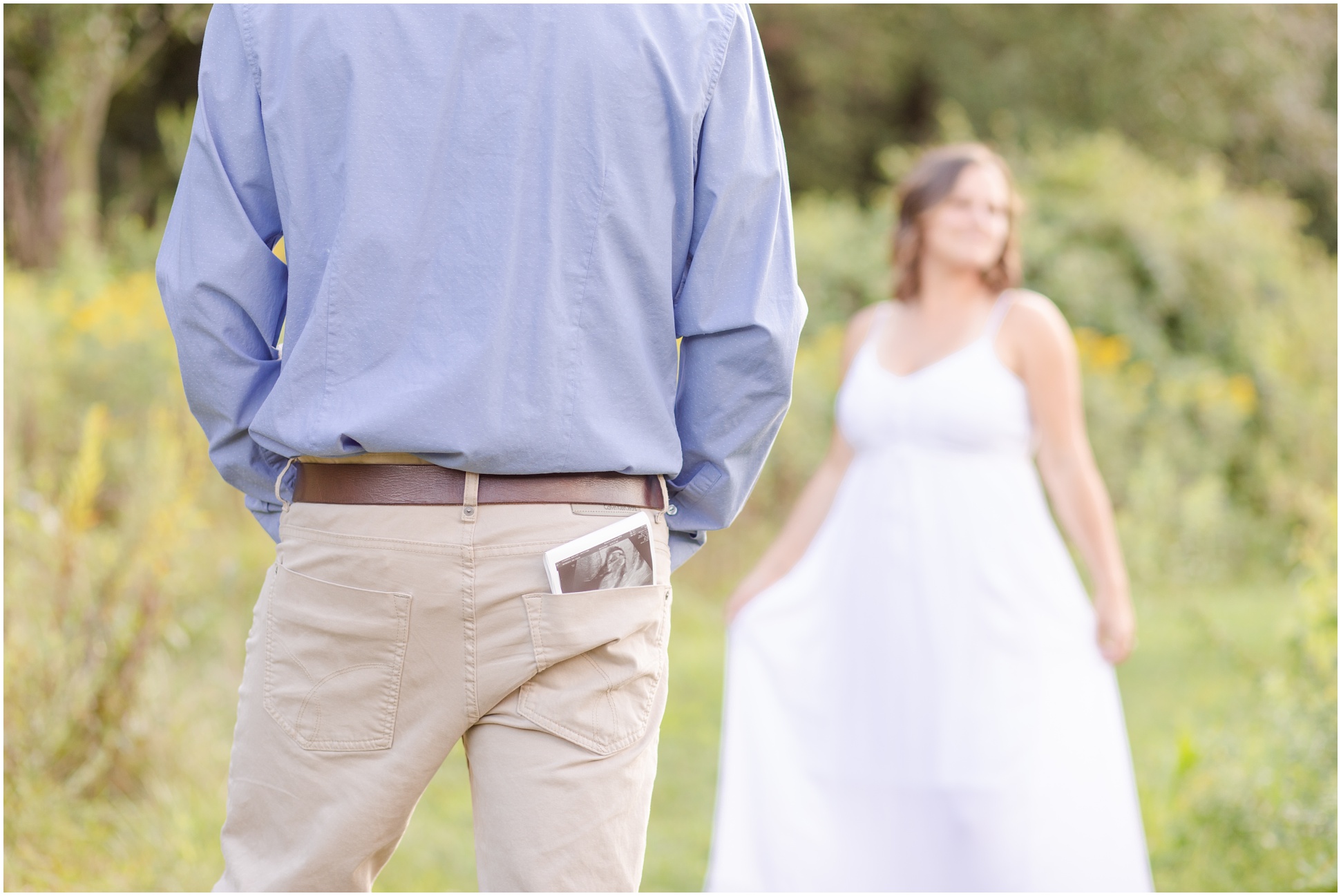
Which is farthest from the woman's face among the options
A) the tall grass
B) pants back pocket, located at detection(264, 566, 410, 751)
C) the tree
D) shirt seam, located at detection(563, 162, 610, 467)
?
the tree

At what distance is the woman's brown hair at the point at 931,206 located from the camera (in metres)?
3.70

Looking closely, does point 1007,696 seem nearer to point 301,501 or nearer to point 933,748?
point 933,748

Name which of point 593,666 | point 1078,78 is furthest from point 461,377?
point 1078,78

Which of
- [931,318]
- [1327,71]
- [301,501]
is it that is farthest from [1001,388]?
[1327,71]

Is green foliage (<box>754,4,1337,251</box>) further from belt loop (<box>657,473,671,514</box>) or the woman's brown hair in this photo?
belt loop (<box>657,473,671,514</box>)

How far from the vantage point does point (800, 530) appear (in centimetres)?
362

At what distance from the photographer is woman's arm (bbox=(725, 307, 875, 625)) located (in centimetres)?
358

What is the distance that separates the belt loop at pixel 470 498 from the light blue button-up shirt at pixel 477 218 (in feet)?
0.10

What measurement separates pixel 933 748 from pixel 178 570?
7.28 ft

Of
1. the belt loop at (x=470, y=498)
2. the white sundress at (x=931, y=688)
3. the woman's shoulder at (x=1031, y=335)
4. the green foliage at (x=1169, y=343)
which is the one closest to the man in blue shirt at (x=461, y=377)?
the belt loop at (x=470, y=498)

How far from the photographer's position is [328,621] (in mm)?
1694

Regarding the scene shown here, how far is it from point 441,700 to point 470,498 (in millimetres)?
271

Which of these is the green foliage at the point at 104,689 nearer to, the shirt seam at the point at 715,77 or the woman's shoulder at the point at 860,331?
the woman's shoulder at the point at 860,331

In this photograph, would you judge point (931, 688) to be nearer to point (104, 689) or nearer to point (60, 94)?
point (104, 689)
